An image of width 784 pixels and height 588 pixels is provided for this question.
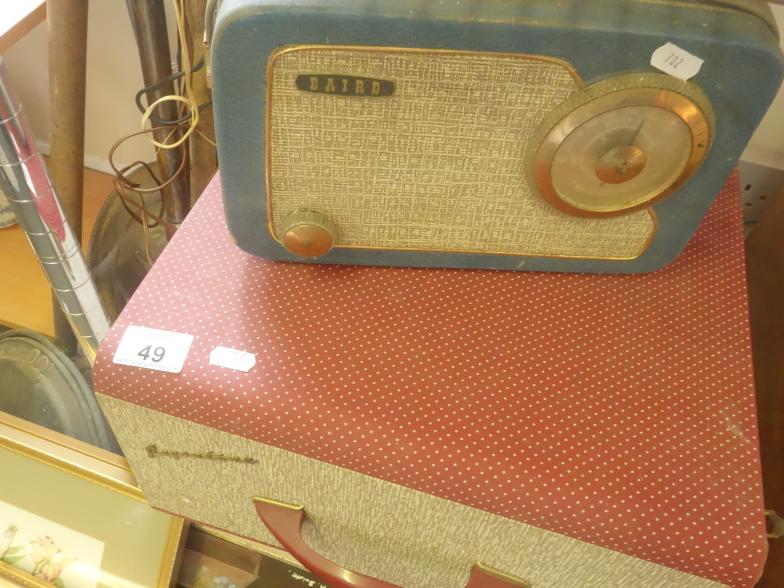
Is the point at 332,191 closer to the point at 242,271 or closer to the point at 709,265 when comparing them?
the point at 242,271

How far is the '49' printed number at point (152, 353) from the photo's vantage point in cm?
56

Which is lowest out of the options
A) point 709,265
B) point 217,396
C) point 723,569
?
point 723,569

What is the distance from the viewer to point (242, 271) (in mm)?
635

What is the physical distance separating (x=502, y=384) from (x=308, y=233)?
22 centimetres

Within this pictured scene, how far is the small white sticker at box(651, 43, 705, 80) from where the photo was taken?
0.47 meters

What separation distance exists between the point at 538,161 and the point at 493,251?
0.38 ft

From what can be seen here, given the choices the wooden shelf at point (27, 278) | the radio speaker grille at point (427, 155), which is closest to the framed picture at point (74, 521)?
the wooden shelf at point (27, 278)

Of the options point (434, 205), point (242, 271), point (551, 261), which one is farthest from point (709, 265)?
point (242, 271)

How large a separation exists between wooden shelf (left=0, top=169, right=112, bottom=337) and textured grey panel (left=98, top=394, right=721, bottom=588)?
638mm

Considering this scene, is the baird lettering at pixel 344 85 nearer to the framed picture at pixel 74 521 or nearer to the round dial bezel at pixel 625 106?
the round dial bezel at pixel 625 106

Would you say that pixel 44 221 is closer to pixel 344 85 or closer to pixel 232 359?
pixel 232 359

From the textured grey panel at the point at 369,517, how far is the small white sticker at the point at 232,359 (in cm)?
6

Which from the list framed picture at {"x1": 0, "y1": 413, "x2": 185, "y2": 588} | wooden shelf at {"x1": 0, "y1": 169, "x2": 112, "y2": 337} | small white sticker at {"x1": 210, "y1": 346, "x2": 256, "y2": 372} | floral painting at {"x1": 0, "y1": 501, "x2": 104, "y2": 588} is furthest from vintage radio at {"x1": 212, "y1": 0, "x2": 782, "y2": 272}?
wooden shelf at {"x1": 0, "y1": 169, "x2": 112, "y2": 337}

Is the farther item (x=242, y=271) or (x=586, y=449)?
(x=242, y=271)
